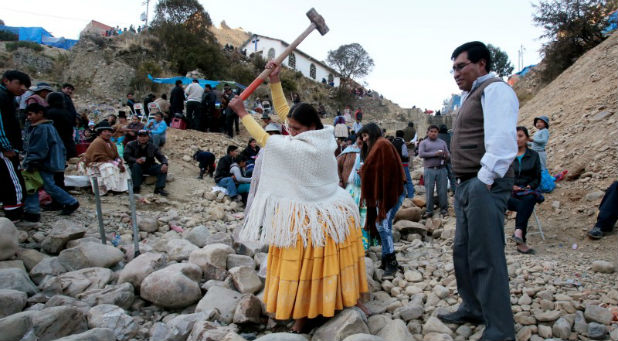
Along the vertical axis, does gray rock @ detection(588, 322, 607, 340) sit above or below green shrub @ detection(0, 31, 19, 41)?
below

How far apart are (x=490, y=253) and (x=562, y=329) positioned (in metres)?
0.86

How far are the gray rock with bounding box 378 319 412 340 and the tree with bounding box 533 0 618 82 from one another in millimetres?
17752

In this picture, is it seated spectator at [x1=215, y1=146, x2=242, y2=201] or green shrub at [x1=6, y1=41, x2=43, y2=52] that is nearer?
seated spectator at [x1=215, y1=146, x2=242, y2=201]

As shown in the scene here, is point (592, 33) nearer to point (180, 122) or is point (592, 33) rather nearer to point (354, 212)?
point (180, 122)

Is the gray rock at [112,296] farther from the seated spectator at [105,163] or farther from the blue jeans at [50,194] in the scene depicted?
the seated spectator at [105,163]

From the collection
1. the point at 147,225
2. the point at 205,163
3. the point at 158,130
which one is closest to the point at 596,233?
the point at 147,225

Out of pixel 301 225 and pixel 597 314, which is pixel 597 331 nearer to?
pixel 597 314

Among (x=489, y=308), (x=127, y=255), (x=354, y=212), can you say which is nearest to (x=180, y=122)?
(x=127, y=255)

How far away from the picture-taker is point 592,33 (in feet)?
51.2

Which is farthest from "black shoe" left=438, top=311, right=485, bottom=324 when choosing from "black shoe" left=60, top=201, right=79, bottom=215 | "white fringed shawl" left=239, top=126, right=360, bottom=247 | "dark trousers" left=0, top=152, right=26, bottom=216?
"black shoe" left=60, top=201, right=79, bottom=215

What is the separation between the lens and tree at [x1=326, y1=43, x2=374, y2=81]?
42094 mm

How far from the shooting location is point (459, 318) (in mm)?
2770

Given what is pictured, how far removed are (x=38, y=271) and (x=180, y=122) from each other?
357 inches

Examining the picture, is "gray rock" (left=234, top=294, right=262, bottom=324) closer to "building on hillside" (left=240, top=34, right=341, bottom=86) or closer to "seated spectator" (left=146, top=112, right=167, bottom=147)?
"seated spectator" (left=146, top=112, right=167, bottom=147)
